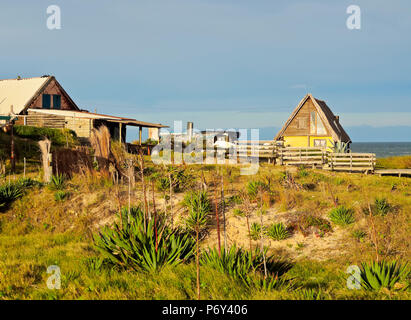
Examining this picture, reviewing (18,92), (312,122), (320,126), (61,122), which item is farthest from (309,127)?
(18,92)

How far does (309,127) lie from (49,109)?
2478 centimetres

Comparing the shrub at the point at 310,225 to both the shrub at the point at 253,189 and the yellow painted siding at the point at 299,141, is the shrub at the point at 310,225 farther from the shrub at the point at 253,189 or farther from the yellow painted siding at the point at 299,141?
the yellow painted siding at the point at 299,141

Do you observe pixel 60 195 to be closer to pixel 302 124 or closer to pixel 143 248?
pixel 143 248

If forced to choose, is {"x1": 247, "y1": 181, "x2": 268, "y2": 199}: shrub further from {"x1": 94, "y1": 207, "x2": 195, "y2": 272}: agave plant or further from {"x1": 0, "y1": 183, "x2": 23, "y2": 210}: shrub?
{"x1": 0, "y1": 183, "x2": 23, "y2": 210}: shrub

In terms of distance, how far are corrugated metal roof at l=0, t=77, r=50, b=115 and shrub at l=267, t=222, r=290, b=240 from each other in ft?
101

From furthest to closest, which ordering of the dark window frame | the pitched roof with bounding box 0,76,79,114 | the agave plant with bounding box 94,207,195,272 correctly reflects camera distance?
the dark window frame, the pitched roof with bounding box 0,76,79,114, the agave plant with bounding box 94,207,195,272

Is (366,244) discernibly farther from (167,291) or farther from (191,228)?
(167,291)

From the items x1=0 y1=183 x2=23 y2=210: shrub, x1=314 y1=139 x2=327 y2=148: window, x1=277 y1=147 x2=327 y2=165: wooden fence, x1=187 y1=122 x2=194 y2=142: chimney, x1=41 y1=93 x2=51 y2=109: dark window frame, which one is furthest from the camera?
x1=187 y1=122 x2=194 y2=142: chimney

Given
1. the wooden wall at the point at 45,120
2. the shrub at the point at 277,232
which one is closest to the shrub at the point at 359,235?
the shrub at the point at 277,232

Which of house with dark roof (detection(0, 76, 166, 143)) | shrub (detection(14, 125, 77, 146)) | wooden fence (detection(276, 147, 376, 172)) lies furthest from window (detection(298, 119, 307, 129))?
shrub (detection(14, 125, 77, 146))

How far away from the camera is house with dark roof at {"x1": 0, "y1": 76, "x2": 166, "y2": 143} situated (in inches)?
1330

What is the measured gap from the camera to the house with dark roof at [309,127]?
35688 millimetres

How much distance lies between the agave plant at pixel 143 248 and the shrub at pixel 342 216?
5.36 metres

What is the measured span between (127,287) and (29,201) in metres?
8.48
